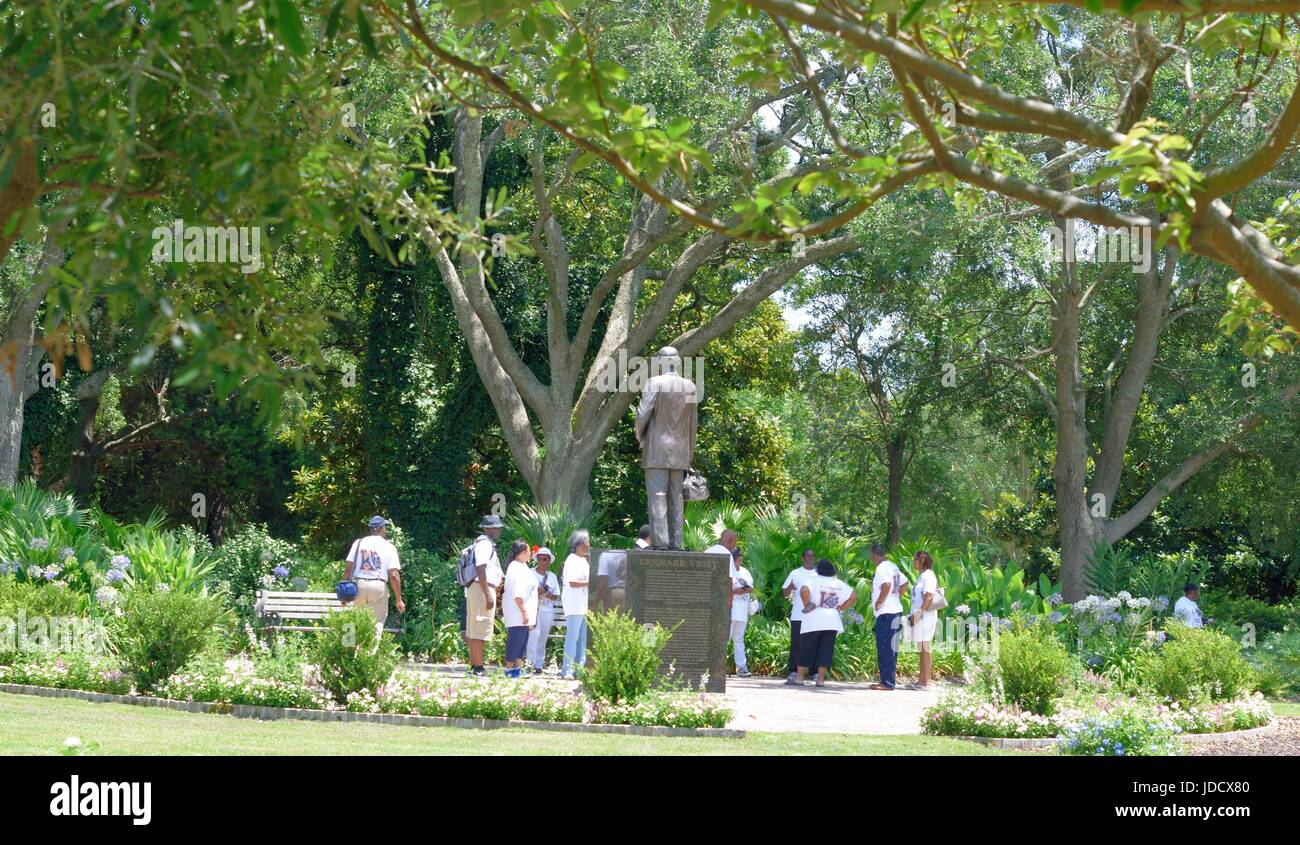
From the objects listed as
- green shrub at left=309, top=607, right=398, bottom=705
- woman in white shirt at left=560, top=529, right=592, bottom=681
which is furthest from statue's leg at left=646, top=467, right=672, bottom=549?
green shrub at left=309, top=607, right=398, bottom=705

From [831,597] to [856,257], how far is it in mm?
11347

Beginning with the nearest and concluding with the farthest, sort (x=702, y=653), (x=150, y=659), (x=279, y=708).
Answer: (x=279, y=708) < (x=150, y=659) < (x=702, y=653)

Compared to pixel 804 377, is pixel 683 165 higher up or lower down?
lower down

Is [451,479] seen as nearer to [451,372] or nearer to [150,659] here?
[451,372]

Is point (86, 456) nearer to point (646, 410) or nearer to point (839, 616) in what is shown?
point (839, 616)

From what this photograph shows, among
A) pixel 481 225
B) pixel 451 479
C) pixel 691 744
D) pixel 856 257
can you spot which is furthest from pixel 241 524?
pixel 481 225

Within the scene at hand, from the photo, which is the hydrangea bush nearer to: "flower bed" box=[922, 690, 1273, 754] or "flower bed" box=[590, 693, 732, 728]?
"flower bed" box=[922, 690, 1273, 754]

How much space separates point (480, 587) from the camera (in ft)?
48.3

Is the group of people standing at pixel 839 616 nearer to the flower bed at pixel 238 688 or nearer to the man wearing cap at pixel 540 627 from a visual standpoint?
the man wearing cap at pixel 540 627

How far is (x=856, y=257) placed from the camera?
25938mm

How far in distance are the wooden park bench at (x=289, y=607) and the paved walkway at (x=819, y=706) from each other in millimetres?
1406

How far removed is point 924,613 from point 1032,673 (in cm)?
549

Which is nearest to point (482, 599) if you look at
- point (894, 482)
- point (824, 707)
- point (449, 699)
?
point (449, 699)

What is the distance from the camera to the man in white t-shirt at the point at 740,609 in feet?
55.6
